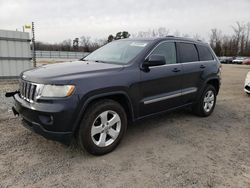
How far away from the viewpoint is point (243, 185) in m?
Result: 2.59

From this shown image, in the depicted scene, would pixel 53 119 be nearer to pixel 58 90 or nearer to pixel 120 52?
pixel 58 90

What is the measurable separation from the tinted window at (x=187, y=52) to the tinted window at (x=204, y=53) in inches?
8.2

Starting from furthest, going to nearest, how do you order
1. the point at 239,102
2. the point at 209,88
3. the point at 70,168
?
the point at 239,102, the point at 209,88, the point at 70,168

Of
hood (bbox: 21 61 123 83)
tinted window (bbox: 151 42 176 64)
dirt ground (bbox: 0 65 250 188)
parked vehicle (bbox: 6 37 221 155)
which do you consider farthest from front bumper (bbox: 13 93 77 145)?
tinted window (bbox: 151 42 176 64)

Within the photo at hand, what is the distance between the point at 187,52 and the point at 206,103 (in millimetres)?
1369

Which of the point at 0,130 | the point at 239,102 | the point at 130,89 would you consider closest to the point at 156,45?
the point at 130,89

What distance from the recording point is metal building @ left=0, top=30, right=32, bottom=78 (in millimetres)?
8781

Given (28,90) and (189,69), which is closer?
(28,90)

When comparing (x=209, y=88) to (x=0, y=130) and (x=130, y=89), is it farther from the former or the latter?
(x=0, y=130)

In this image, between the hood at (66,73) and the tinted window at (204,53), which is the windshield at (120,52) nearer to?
the hood at (66,73)

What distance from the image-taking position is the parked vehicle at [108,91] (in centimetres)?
274

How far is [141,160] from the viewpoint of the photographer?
309 centimetres

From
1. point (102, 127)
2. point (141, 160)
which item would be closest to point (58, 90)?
point (102, 127)

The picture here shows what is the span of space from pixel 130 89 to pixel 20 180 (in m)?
1.88
